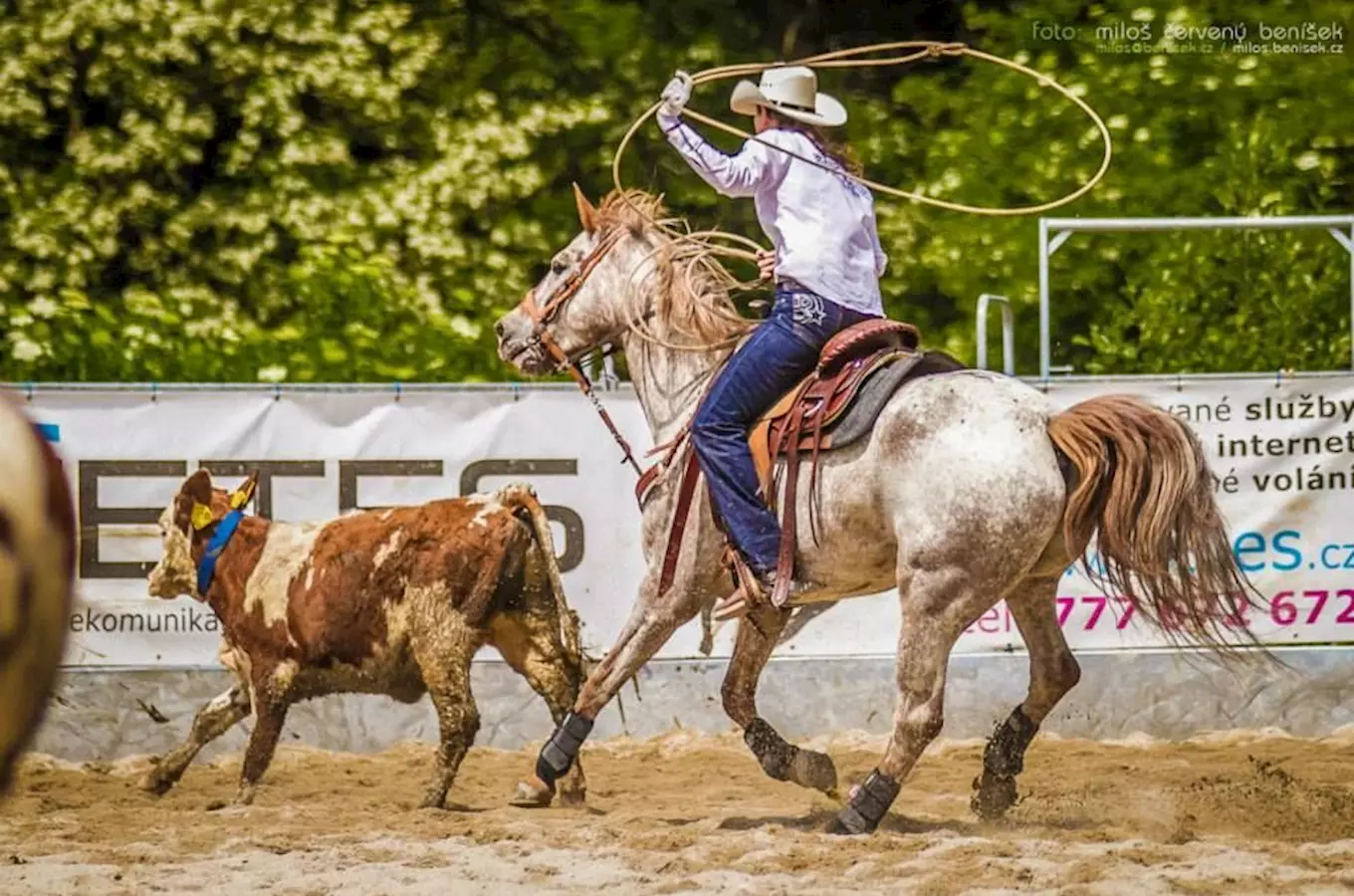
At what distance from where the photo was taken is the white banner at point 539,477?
983 cm

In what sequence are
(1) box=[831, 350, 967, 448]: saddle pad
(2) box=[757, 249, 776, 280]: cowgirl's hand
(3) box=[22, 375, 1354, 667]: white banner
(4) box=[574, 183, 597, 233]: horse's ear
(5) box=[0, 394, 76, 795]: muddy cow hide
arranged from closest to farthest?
(5) box=[0, 394, 76, 795]: muddy cow hide < (1) box=[831, 350, 967, 448]: saddle pad < (2) box=[757, 249, 776, 280]: cowgirl's hand < (4) box=[574, 183, 597, 233]: horse's ear < (3) box=[22, 375, 1354, 667]: white banner

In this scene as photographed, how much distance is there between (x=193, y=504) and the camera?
29.2 feet

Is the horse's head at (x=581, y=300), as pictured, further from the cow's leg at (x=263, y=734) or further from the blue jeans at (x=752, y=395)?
the cow's leg at (x=263, y=734)

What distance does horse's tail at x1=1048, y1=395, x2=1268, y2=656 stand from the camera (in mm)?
7270

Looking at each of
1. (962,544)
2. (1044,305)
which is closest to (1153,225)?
(1044,305)

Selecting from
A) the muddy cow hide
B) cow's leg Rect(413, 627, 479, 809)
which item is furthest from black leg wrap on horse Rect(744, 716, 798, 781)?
the muddy cow hide

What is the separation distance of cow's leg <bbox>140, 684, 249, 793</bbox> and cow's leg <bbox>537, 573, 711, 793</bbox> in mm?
1561

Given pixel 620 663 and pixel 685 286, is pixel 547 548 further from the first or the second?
pixel 685 286

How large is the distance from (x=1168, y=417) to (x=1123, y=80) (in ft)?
31.9

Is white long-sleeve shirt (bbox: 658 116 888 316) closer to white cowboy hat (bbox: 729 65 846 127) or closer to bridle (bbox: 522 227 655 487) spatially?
white cowboy hat (bbox: 729 65 846 127)

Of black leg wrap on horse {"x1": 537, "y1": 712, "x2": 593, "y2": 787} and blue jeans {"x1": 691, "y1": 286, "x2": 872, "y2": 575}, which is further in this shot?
black leg wrap on horse {"x1": 537, "y1": 712, "x2": 593, "y2": 787}

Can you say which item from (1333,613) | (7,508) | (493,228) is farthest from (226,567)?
(493,228)

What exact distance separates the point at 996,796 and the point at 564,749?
161 centimetres

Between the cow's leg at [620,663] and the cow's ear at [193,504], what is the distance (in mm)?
1916
